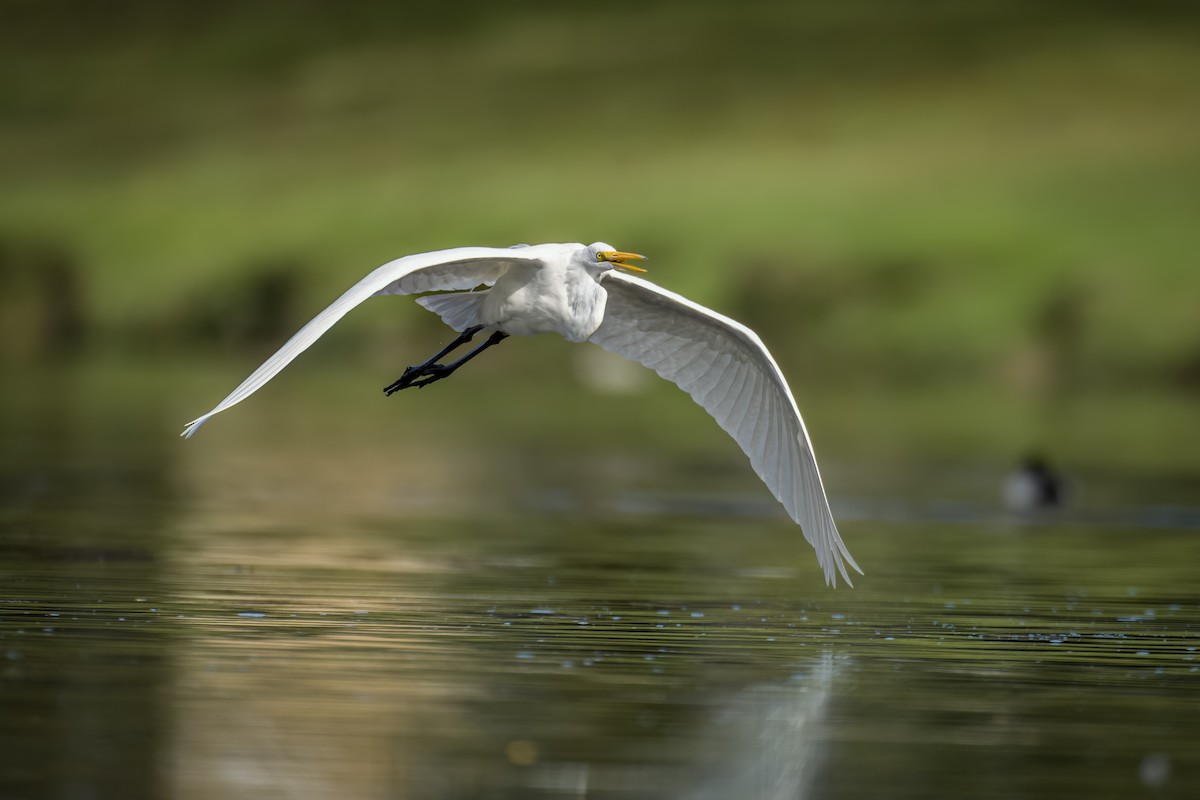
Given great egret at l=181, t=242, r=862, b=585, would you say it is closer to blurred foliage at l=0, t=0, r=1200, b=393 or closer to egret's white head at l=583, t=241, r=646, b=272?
egret's white head at l=583, t=241, r=646, b=272

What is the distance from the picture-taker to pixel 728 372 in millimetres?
15555

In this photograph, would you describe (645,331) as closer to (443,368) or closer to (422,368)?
(443,368)

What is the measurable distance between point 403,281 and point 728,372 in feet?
8.23

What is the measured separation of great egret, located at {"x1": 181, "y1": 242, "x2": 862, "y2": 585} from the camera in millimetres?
14648

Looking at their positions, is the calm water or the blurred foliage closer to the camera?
the calm water

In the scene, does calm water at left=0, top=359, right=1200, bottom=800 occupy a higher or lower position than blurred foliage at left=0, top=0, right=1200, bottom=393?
lower

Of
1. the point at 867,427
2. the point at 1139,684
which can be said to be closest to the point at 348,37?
the point at 867,427

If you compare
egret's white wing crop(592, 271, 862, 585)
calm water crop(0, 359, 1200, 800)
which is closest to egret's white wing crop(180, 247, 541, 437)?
egret's white wing crop(592, 271, 862, 585)

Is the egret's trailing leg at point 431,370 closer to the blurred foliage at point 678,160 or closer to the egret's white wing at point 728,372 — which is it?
the egret's white wing at point 728,372

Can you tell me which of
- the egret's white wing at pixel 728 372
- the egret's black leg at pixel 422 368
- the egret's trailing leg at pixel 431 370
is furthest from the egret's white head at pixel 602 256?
the egret's black leg at pixel 422 368

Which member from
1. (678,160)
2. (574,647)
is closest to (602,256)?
(574,647)

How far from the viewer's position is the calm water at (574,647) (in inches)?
369

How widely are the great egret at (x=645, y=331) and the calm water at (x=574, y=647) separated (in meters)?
0.89

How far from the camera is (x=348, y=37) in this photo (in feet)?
527
